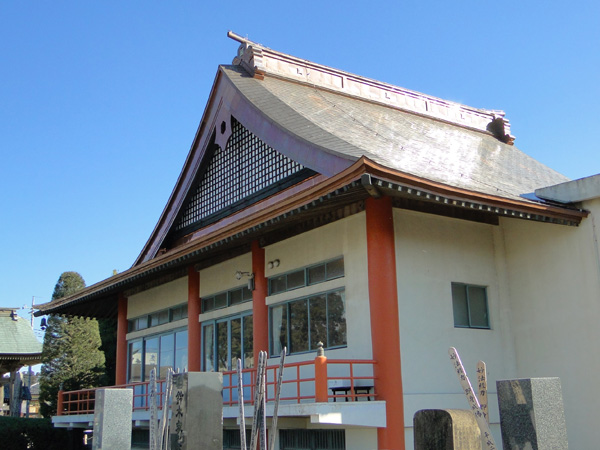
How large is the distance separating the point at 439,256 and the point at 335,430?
3887mm

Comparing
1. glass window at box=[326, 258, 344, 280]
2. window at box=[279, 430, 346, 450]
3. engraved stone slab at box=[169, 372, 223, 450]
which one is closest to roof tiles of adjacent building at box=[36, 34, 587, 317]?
glass window at box=[326, 258, 344, 280]

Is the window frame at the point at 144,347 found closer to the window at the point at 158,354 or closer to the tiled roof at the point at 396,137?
the window at the point at 158,354

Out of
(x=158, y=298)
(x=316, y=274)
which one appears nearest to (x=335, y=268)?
(x=316, y=274)

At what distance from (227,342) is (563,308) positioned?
25.6 ft

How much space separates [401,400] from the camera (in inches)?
467

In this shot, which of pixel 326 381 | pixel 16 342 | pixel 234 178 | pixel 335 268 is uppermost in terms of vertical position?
pixel 234 178

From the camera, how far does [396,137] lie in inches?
670

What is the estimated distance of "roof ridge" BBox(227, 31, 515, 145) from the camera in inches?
742

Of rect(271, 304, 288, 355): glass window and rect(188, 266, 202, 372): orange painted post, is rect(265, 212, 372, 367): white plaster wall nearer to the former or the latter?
rect(271, 304, 288, 355): glass window

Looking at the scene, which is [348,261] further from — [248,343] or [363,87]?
[363,87]

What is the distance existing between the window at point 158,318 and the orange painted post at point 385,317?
8.00 m

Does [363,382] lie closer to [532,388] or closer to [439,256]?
[439,256]

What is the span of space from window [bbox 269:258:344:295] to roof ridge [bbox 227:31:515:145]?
615cm

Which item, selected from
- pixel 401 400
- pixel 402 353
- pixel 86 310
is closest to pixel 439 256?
pixel 402 353
